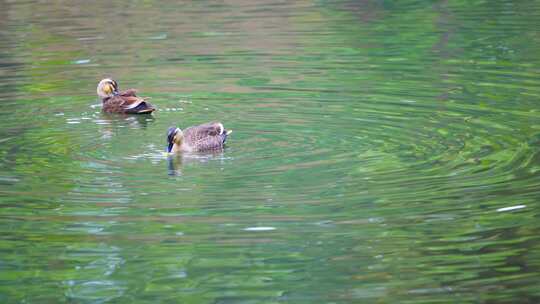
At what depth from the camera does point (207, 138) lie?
12781 mm

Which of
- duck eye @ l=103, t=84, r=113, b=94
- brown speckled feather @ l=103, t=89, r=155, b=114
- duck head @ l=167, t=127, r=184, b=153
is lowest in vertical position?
brown speckled feather @ l=103, t=89, r=155, b=114

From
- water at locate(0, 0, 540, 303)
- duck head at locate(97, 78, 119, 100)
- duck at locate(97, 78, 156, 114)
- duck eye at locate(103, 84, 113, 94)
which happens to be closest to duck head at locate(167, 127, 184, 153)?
water at locate(0, 0, 540, 303)

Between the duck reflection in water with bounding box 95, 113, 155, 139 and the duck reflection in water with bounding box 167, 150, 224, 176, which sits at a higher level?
the duck reflection in water with bounding box 167, 150, 224, 176

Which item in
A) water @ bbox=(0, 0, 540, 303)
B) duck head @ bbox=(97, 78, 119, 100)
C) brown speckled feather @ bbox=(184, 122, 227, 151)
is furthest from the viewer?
duck head @ bbox=(97, 78, 119, 100)

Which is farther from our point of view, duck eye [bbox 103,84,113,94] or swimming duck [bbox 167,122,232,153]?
duck eye [bbox 103,84,113,94]

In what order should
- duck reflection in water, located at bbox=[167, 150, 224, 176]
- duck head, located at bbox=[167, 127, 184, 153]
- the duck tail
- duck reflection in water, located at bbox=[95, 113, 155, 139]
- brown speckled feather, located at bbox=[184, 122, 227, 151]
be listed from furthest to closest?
the duck tail → duck reflection in water, located at bbox=[95, 113, 155, 139] → brown speckled feather, located at bbox=[184, 122, 227, 151] → duck head, located at bbox=[167, 127, 184, 153] → duck reflection in water, located at bbox=[167, 150, 224, 176]

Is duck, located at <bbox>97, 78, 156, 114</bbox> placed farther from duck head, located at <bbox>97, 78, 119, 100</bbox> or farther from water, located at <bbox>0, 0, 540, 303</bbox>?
water, located at <bbox>0, 0, 540, 303</bbox>

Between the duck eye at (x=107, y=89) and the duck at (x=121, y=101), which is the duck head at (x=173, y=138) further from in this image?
the duck eye at (x=107, y=89)

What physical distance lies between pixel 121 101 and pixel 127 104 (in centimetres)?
10

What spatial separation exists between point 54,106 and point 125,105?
37.7 inches

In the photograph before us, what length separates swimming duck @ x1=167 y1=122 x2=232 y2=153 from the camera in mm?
12656

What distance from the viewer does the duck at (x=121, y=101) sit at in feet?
51.5

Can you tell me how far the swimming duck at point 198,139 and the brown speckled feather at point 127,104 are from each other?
282 centimetres

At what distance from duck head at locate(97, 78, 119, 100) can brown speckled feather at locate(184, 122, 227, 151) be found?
356 centimetres
